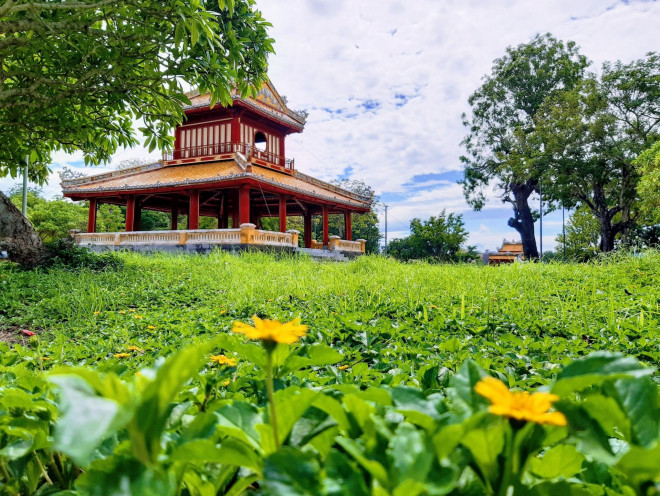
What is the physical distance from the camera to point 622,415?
20.2 inches

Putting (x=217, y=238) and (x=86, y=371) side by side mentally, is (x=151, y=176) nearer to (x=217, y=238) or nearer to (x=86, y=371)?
(x=217, y=238)

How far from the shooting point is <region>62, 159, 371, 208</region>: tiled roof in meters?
14.1

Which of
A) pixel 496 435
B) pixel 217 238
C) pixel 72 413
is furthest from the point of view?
pixel 217 238

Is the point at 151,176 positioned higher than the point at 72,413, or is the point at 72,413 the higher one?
the point at 151,176

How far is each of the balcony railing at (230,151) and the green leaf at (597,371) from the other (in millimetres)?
16222

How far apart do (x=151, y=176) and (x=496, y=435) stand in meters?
Result: 17.6

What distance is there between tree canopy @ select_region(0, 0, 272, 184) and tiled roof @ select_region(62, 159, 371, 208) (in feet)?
22.7

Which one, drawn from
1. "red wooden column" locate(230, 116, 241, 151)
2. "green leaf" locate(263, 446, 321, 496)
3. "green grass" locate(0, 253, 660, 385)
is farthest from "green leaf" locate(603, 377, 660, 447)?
"red wooden column" locate(230, 116, 241, 151)

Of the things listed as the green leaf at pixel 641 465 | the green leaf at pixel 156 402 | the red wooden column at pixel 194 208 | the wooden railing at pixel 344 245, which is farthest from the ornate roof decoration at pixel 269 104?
the green leaf at pixel 641 465

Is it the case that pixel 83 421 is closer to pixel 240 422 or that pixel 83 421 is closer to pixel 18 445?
pixel 240 422

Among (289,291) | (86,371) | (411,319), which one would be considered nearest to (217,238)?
(289,291)

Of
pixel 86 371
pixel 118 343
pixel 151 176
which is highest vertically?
pixel 151 176

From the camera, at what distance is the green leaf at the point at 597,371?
0.50m

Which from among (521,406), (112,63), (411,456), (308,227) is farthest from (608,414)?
(308,227)
